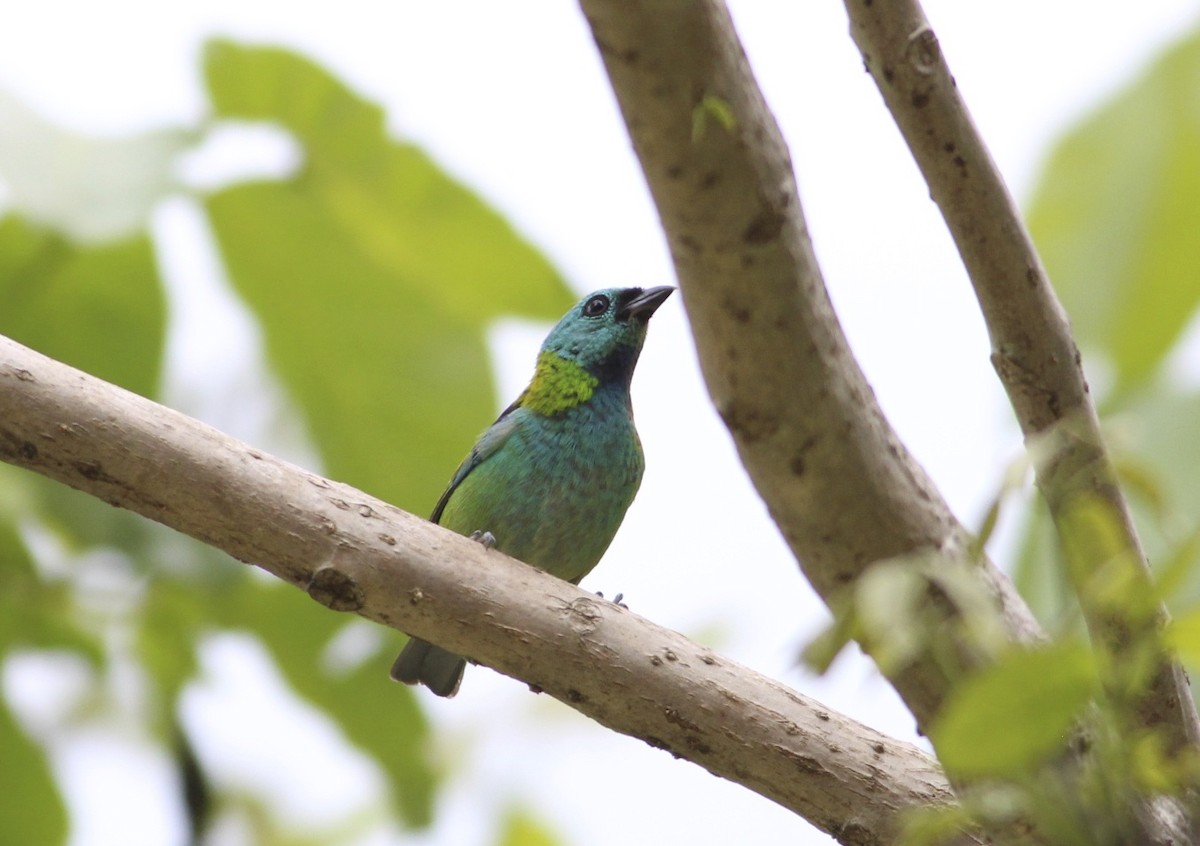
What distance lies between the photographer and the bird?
3779mm

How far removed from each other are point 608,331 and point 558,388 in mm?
343

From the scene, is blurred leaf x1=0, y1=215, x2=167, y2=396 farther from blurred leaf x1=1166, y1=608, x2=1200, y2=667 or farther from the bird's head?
blurred leaf x1=1166, y1=608, x2=1200, y2=667

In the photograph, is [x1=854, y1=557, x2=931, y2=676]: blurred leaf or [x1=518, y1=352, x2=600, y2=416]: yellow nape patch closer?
[x1=854, y1=557, x2=931, y2=676]: blurred leaf

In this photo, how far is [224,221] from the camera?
2922mm

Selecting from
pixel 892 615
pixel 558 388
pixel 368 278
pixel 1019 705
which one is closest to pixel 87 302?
pixel 368 278

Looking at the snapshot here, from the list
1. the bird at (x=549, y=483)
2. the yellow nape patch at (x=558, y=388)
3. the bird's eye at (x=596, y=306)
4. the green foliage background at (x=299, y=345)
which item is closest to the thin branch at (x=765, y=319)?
the green foliage background at (x=299, y=345)

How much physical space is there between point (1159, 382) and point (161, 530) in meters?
2.35

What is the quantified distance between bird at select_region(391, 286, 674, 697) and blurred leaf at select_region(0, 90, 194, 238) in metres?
1.23

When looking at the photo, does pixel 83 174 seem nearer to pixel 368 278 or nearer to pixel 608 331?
pixel 368 278

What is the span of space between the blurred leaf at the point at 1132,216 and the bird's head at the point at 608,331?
1.57m

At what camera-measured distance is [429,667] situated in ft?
12.1

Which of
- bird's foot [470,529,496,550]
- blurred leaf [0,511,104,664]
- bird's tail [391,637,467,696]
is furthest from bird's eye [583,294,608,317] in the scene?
blurred leaf [0,511,104,664]

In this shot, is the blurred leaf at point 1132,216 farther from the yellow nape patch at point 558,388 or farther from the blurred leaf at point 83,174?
the blurred leaf at point 83,174

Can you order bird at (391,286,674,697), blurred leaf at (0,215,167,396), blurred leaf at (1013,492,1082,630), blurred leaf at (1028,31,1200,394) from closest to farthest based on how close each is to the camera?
blurred leaf at (1013,492,1082,630) < blurred leaf at (0,215,167,396) < blurred leaf at (1028,31,1200,394) < bird at (391,286,674,697)
